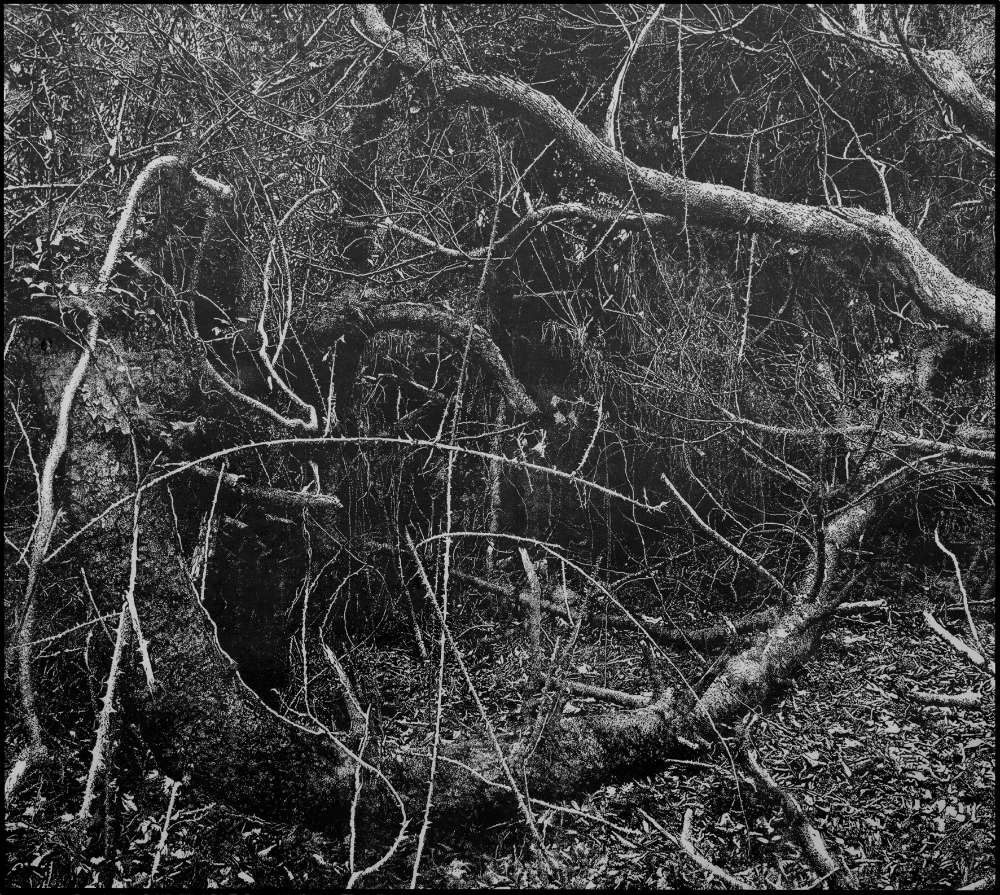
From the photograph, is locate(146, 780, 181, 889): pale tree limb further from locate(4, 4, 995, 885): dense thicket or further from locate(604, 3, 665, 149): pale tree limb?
locate(604, 3, 665, 149): pale tree limb

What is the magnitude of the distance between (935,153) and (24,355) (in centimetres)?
346

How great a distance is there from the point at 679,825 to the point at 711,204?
2.38 meters

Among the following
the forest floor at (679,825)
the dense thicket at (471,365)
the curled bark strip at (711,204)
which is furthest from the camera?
the curled bark strip at (711,204)

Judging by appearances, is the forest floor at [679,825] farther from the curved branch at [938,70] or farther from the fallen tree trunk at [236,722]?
the curved branch at [938,70]

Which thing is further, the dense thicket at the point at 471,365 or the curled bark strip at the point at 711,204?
the curled bark strip at the point at 711,204

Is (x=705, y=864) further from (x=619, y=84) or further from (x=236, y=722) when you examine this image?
(x=619, y=84)

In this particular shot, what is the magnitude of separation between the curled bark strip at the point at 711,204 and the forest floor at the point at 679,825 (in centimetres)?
129

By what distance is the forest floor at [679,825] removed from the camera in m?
1.66

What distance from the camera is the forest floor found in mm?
1658

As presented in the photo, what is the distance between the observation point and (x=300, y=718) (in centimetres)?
210

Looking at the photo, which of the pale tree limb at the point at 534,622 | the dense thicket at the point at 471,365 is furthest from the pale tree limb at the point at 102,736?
the pale tree limb at the point at 534,622

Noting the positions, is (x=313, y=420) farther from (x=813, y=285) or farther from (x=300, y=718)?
(x=813, y=285)

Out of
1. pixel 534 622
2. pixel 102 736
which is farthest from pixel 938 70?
pixel 102 736

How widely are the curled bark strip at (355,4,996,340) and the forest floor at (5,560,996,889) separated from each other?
1.29m
